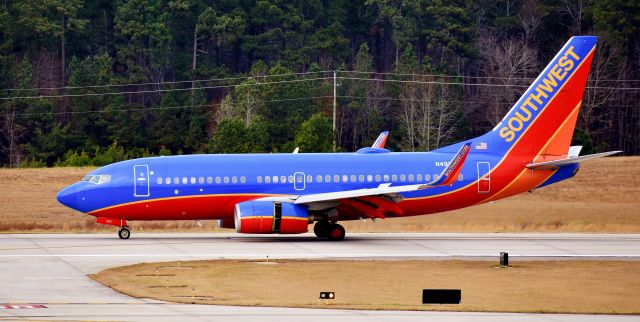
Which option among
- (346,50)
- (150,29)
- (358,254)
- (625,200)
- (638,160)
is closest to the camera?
(358,254)

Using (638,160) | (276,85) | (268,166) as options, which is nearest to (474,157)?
(268,166)

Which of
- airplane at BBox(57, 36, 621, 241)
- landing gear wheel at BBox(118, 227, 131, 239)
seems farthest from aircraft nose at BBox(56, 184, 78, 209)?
landing gear wheel at BBox(118, 227, 131, 239)

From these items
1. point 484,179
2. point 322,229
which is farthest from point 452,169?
point 322,229

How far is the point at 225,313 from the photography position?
28.0m

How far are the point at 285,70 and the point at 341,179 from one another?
51367 millimetres

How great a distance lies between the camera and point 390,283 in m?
34.2

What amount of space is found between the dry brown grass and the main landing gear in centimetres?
762

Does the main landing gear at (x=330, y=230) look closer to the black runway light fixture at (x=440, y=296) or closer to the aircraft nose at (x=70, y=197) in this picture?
the aircraft nose at (x=70, y=197)

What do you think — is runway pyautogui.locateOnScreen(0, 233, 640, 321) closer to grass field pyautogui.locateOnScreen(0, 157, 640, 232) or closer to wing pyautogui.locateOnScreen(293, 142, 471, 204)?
wing pyautogui.locateOnScreen(293, 142, 471, 204)

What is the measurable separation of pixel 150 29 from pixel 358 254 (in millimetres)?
68961

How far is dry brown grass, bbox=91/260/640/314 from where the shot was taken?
3045 cm

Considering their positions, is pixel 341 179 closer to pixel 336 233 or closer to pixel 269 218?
pixel 336 233

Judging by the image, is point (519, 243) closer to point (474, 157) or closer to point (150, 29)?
point (474, 157)

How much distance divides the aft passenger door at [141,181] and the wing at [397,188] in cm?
548
